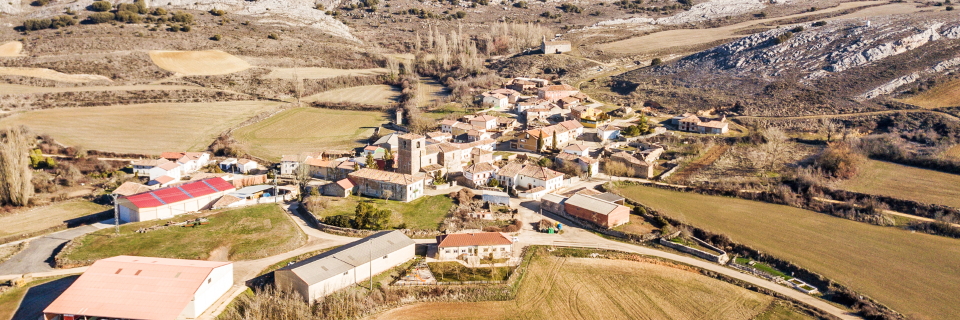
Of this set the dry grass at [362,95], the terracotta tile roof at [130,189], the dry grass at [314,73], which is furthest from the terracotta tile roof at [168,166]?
the dry grass at [314,73]

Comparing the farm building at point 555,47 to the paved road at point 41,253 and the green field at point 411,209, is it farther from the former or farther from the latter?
the paved road at point 41,253

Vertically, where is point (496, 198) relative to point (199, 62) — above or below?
below

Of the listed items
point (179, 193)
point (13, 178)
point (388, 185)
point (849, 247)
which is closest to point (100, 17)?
point (13, 178)

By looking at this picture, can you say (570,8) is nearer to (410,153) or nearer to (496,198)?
(410,153)

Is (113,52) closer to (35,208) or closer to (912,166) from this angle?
(35,208)

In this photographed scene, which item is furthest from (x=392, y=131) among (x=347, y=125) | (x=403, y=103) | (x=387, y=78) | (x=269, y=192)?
(x=387, y=78)
